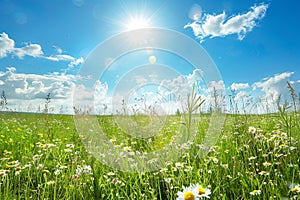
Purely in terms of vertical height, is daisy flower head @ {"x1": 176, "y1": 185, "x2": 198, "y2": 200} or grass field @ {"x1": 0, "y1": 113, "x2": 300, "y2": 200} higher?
daisy flower head @ {"x1": 176, "y1": 185, "x2": 198, "y2": 200}

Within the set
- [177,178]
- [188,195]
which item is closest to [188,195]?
[188,195]

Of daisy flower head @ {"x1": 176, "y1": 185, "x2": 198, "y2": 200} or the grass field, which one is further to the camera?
the grass field

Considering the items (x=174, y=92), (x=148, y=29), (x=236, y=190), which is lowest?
(x=236, y=190)

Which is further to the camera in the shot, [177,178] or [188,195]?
[177,178]

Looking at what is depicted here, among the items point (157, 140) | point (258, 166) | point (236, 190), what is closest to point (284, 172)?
point (258, 166)

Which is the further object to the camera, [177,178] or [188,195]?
[177,178]

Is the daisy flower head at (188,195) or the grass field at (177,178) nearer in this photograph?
the daisy flower head at (188,195)

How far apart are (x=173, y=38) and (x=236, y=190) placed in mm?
3048

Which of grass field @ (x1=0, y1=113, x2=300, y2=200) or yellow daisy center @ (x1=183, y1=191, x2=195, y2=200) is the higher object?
yellow daisy center @ (x1=183, y1=191, x2=195, y2=200)

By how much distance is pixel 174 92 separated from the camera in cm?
488

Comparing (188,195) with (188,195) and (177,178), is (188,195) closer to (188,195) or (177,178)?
(188,195)

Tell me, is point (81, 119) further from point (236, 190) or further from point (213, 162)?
point (236, 190)

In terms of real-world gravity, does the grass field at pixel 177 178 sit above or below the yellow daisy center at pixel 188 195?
below

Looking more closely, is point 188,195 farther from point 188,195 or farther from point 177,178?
point 177,178
